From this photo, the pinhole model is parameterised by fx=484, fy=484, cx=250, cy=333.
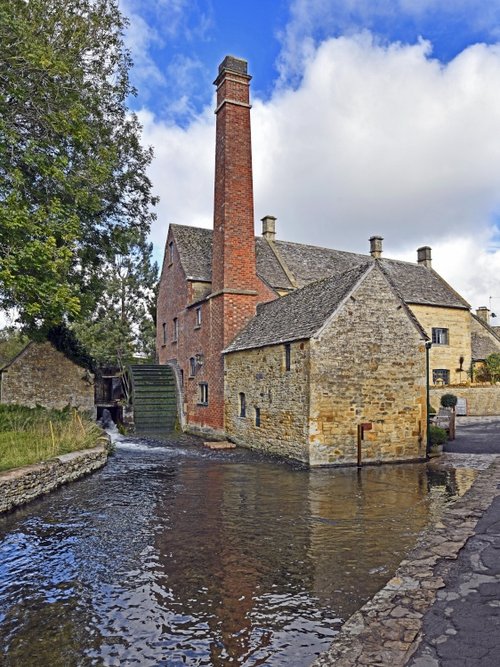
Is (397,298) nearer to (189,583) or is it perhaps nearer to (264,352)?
(264,352)

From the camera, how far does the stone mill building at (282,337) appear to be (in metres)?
12.9

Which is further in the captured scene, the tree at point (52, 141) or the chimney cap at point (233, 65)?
the chimney cap at point (233, 65)

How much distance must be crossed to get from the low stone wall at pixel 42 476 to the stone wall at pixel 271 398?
5.03m

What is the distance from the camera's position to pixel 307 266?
25281 mm

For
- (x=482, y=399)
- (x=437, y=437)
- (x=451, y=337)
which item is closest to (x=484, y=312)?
(x=451, y=337)

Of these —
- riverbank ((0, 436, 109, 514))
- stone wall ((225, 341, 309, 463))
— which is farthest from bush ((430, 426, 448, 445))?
riverbank ((0, 436, 109, 514))

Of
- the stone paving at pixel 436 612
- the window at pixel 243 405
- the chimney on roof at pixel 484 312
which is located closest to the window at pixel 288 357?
the window at pixel 243 405

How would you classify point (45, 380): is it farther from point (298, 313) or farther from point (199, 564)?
point (199, 564)

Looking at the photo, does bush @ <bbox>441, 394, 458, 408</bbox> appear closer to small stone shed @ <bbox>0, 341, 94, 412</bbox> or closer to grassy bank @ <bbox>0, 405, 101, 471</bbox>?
grassy bank @ <bbox>0, 405, 101, 471</bbox>

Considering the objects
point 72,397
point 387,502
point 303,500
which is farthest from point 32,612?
point 72,397

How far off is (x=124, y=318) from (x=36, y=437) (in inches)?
901

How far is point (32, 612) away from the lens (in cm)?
494

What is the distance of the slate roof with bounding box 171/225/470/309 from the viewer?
22766 millimetres

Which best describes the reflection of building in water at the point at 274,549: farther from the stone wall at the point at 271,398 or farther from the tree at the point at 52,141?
the tree at the point at 52,141
